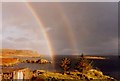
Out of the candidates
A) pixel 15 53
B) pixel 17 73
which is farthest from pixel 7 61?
pixel 17 73

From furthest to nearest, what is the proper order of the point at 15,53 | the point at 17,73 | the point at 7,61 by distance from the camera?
the point at 7,61 → the point at 15,53 → the point at 17,73

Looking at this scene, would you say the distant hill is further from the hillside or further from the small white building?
the small white building

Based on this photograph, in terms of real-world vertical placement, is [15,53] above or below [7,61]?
above

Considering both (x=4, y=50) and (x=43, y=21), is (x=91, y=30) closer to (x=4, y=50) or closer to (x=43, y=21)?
(x=43, y=21)

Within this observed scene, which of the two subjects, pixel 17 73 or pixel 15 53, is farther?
pixel 15 53

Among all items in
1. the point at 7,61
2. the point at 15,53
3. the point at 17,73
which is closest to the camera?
the point at 17,73

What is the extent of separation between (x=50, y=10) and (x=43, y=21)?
367mm

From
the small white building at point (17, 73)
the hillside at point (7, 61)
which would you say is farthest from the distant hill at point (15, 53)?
the small white building at point (17, 73)

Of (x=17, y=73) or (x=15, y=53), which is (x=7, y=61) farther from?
(x=17, y=73)

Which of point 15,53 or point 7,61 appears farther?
point 7,61

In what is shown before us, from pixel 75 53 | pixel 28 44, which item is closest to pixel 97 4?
pixel 75 53

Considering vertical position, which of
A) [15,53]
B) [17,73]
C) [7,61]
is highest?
[15,53]

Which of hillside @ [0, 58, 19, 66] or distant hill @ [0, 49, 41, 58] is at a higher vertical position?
distant hill @ [0, 49, 41, 58]

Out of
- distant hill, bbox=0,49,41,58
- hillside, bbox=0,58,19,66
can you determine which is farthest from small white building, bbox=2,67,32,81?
distant hill, bbox=0,49,41,58
